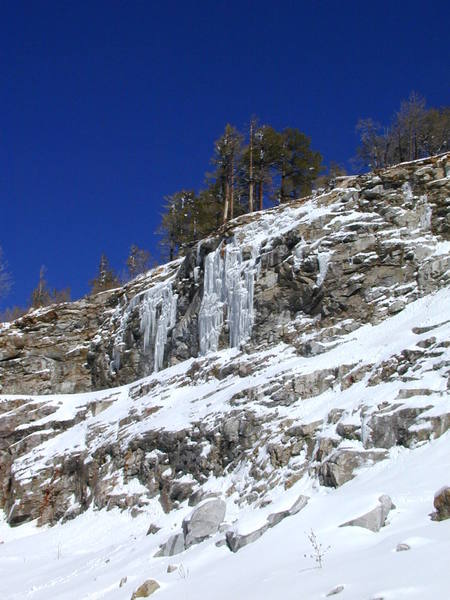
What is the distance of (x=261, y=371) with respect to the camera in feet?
65.1

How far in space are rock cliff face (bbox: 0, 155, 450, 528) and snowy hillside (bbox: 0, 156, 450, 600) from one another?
0.24 ft

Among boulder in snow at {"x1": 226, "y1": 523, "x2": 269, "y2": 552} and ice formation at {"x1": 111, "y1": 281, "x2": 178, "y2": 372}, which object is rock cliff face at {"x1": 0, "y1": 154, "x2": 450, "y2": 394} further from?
boulder in snow at {"x1": 226, "y1": 523, "x2": 269, "y2": 552}

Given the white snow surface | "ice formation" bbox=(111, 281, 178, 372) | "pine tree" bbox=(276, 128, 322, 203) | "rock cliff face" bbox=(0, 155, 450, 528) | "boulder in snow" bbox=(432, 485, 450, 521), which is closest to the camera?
the white snow surface

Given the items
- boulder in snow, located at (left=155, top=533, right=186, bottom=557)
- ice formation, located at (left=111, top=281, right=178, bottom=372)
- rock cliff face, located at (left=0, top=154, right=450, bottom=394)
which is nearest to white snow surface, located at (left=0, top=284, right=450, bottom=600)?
boulder in snow, located at (left=155, top=533, right=186, bottom=557)

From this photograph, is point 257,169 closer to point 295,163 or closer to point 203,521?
point 295,163

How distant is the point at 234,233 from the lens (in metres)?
26.0

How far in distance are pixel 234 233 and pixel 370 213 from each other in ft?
21.3

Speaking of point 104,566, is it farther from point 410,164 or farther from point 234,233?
point 410,164

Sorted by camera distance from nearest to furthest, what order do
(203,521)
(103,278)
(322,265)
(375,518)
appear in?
(375,518), (203,521), (322,265), (103,278)

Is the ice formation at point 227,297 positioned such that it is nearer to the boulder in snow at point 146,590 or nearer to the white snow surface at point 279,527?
the white snow surface at point 279,527

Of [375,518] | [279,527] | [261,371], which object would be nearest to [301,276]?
[261,371]

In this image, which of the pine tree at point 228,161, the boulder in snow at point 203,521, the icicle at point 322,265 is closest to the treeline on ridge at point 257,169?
the pine tree at point 228,161

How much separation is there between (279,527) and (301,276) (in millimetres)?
13794

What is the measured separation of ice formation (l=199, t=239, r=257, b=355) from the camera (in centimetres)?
2339
